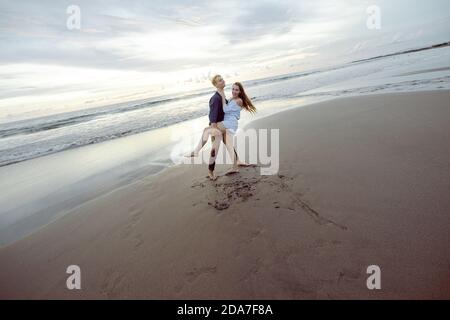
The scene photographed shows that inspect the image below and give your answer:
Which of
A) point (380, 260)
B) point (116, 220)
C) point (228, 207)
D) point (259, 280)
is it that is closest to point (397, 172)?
point (380, 260)

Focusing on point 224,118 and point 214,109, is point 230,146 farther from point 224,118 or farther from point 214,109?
point 214,109

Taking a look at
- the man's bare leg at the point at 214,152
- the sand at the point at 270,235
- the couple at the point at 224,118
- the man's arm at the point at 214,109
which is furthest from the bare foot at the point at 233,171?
the man's arm at the point at 214,109

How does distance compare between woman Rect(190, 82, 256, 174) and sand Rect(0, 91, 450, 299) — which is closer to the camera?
sand Rect(0, 91, 450, 299)

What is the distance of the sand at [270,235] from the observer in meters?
2.52

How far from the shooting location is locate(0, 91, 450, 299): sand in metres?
2.52

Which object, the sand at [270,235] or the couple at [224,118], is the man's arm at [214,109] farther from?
the sand at [270,235]

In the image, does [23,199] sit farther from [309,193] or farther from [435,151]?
[435,151]

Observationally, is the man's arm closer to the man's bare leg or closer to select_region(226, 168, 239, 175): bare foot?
the man's bare leg

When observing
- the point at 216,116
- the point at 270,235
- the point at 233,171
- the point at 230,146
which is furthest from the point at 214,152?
the point at 270,235

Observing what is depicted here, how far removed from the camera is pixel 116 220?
14.3ft

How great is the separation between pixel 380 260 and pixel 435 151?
3.32 m

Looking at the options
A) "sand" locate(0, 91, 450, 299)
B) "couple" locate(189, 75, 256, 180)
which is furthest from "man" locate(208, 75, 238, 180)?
"sand" locate(0, 91, 450, 299)

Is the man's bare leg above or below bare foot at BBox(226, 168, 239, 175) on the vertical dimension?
above

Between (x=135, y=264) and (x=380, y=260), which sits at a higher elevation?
(x=380, y=260)
